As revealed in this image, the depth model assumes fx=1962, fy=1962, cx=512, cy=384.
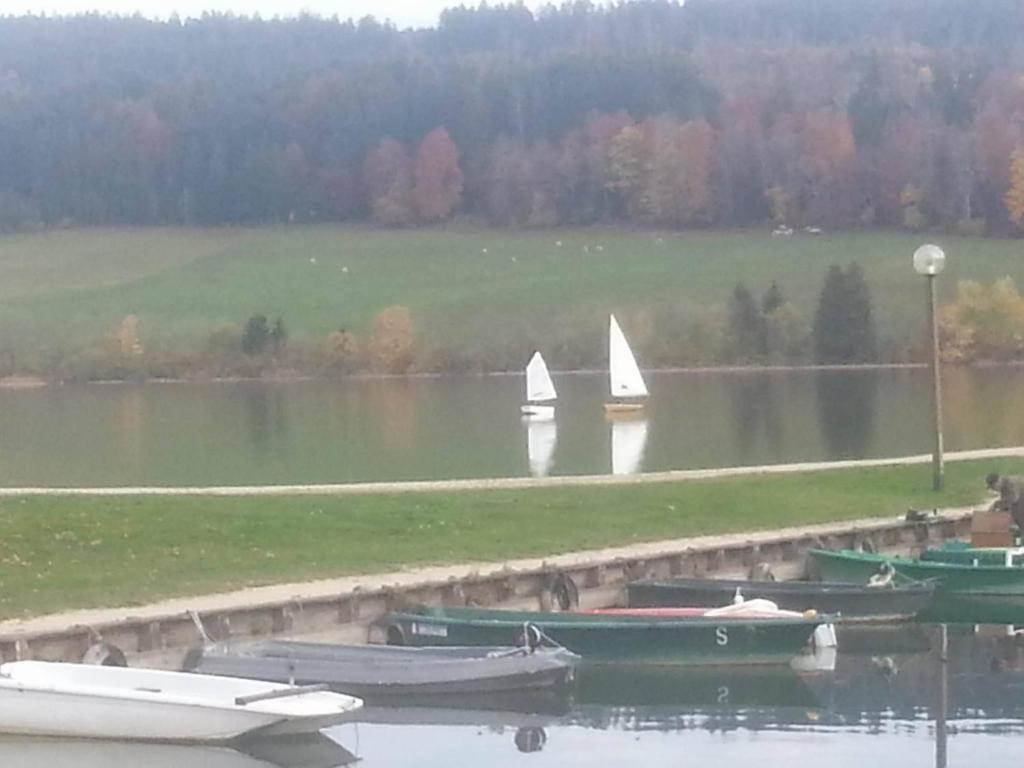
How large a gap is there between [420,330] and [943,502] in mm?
79151

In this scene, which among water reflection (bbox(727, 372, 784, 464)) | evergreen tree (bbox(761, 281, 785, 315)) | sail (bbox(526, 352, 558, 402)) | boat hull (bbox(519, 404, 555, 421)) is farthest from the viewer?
evergreen tree (bbox(761, 281, 785, 315))

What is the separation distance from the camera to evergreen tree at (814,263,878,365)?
3848 inches

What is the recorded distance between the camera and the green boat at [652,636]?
20.5 metres

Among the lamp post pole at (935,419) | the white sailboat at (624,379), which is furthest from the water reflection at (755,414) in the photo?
the lamp post pole at (935,419)

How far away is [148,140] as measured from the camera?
166 metres

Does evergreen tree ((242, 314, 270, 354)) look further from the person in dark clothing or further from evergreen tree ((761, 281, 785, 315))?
the person in dark clothing

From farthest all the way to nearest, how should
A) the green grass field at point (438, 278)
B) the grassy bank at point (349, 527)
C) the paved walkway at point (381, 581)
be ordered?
the green grass field at point (438, 278), the grassy bank at point (349, 527), the paved walkway at point (381, 581)

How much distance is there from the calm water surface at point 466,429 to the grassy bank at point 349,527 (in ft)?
33.8

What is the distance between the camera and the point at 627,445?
165ft

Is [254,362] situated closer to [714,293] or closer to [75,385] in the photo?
[75,385]

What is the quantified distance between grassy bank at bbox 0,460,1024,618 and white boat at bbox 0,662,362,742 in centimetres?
362

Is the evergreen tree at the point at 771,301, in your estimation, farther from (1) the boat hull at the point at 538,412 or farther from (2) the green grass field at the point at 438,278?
(1) the boat hull at the point at 538,412

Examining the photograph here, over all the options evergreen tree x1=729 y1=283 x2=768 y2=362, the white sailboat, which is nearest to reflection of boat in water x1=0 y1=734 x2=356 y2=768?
the white sailboat

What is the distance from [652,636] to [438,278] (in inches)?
3964
